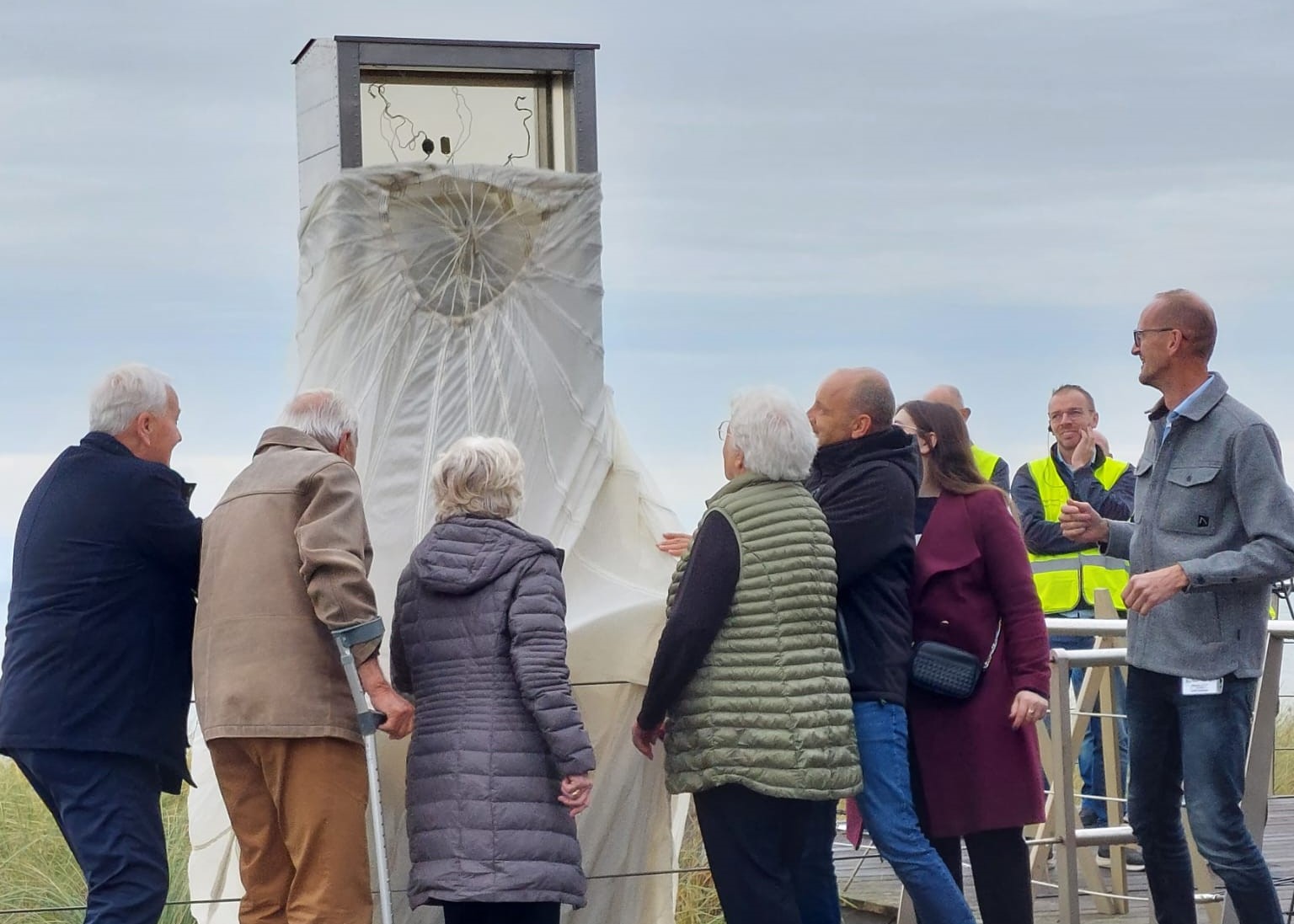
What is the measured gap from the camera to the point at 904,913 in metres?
5.44

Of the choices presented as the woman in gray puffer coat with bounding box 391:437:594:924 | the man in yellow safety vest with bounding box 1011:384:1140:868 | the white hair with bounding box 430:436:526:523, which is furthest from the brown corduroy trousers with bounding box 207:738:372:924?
the man in yellow safety vest with bounding box 1011:384:1140:868

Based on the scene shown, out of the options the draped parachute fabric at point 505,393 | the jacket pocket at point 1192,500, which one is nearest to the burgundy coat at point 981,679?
the jacket pocket at point 1192,500

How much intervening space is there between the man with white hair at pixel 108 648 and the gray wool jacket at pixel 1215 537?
2249 millimetres

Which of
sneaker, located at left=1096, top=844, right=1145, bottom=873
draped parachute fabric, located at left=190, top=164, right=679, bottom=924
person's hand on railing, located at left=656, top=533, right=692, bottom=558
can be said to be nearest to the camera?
person's hand on railing, located at left=656, top=533, right=692, bottom=558

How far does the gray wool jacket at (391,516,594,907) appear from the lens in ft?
12.9

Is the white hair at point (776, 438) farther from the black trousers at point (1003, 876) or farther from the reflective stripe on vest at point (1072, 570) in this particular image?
the reflective stripe on vest at point (1072, 570)

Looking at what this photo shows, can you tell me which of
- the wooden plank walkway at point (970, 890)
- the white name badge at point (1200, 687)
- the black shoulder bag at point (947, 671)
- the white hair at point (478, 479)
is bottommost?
the wooden plank walkway at point (970, 890)

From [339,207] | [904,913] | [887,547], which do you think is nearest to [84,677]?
[339,207]

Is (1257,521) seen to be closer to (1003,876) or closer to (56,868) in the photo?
(1003,876)

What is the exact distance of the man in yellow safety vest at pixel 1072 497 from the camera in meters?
6.74

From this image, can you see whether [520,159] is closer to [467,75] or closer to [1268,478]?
[467,75]

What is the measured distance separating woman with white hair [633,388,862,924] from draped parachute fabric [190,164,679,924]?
0.73m

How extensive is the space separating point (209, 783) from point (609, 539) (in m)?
1.27

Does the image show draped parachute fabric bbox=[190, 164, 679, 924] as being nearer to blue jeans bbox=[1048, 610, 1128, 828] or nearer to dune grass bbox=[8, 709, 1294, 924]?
dune grass bbox=[8, 709, 1294, 924]
